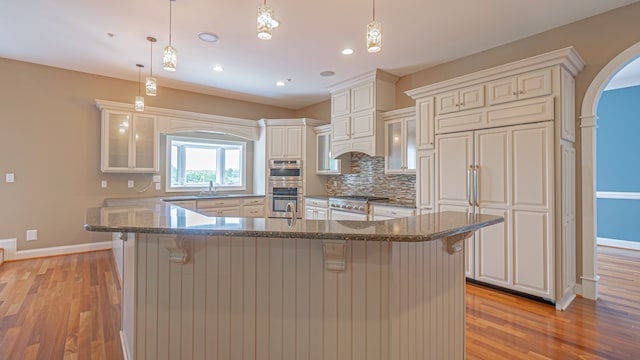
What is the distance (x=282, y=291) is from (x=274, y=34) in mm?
2840

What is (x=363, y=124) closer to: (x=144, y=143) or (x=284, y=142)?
(x=284, y=142)

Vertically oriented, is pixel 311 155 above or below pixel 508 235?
above

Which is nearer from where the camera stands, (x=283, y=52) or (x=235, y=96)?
(x=283, y=52)

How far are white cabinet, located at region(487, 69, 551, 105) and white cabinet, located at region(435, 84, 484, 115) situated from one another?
0.35ft

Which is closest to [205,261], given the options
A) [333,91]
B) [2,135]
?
[333,91]

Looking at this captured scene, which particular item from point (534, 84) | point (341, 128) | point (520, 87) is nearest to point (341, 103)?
point (341, 128)

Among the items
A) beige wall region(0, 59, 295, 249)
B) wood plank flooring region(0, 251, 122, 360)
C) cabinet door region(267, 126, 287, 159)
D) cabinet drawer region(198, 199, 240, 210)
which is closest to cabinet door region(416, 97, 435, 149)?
cabinet door region(267, 126, 287, 159)

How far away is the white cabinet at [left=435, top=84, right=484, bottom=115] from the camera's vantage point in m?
3.23

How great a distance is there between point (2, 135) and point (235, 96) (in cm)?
336

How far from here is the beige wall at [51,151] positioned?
13.5 ft

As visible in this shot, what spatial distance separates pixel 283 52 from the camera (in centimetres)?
379

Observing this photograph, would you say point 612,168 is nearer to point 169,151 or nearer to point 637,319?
point 637,319

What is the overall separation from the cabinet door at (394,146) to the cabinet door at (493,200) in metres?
1.18

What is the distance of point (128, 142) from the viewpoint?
4578mm
